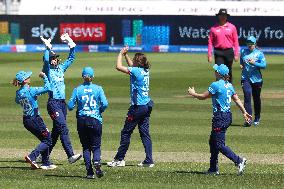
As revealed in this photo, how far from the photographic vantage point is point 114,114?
92.1 feet

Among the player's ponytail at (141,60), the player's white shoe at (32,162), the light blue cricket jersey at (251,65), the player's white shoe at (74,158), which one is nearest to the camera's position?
the player's white shoe at (32,162)

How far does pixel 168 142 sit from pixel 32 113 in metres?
4.59

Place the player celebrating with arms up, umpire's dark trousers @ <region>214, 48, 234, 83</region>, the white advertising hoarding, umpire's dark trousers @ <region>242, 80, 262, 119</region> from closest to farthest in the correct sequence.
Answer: the player celebrating with arms up, umpire's dark trousers @ <region>242, 80, 262, 119</region>, umpire's dark trousers @ <region>214, 48, 234, 83</region>, the white advertising hoarding

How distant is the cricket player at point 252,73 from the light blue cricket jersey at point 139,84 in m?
7.47

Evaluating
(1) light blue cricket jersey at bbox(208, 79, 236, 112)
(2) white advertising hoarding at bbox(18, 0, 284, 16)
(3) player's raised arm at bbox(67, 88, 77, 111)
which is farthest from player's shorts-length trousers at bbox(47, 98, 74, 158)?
(2) white advertising hoarding at bbox(18, 0, 284, 16)

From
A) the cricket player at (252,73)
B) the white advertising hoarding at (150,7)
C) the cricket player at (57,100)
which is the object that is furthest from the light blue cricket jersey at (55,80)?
the white advertising hoarding at (150,7)

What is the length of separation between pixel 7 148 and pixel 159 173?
465 centimetres

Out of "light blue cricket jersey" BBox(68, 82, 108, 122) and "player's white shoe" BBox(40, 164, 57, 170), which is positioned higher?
"light blue cricket jersey" BBox(68, 82, 108, 122)

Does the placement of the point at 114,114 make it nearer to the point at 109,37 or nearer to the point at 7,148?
the point at 7,148

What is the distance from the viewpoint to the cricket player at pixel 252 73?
84.4ft

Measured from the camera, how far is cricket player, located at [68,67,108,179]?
1675 centimetres

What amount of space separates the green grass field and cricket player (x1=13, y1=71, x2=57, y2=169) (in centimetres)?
27

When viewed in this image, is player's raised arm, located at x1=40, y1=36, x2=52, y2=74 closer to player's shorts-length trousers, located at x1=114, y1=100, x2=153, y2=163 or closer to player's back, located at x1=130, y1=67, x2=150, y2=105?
player's back, located at x1=130, y1=67, x2=150, y2=105

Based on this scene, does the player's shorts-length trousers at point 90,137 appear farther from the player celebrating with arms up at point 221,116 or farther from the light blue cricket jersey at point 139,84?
the light blue cricket jersey at point 139,84
